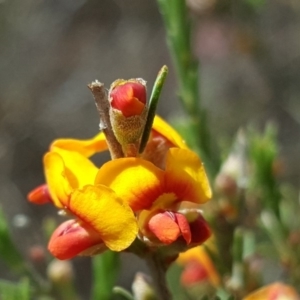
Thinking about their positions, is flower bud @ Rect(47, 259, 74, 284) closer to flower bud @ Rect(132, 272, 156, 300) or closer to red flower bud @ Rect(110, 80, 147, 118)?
flower bud @ Rect(132, 272, 156, 300)

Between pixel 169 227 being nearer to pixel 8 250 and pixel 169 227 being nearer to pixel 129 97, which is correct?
pixel 129 97

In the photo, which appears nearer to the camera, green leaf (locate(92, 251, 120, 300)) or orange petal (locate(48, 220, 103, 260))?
orange petal (locate(48, 220, 103, 260))

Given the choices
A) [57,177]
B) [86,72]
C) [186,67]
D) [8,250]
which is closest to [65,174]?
[57,177]

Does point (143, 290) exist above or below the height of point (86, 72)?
below

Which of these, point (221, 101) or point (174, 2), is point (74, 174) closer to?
point (174, 2)

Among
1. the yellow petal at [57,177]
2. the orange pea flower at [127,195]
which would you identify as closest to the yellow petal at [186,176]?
the orange pea flower at [127,195]

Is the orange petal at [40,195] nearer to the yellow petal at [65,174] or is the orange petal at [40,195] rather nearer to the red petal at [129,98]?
the yellow petal at [65,174]

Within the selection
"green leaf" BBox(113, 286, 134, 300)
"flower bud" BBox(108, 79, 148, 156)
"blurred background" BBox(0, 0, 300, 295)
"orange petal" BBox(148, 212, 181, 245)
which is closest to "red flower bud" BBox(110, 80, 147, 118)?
"flower bud" BBox(108, 79, 148, 156)
